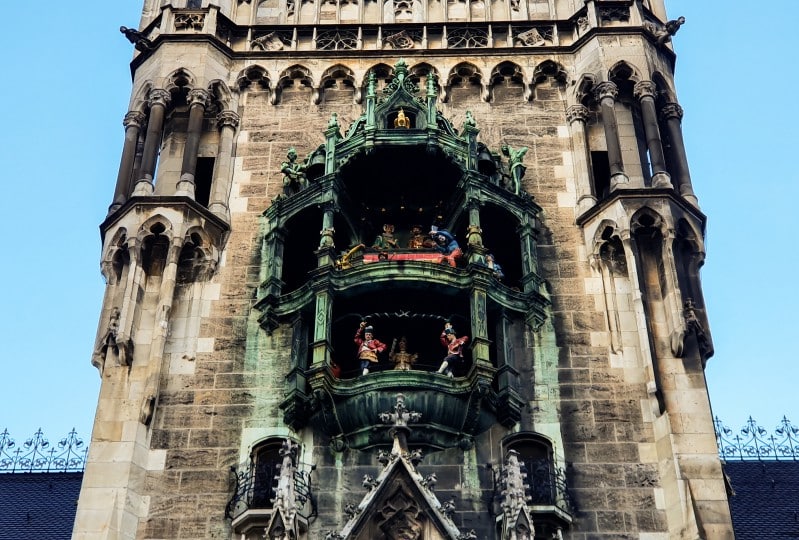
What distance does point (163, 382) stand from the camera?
22.3 metres

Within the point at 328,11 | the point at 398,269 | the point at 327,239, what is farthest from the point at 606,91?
the point at 328,11

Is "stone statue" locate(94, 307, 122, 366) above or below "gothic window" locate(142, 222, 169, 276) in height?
below

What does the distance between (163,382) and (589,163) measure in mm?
8407

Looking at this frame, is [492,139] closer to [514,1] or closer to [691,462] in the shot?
[514,1]

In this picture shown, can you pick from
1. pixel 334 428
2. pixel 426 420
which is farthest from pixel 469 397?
pixel 334 428

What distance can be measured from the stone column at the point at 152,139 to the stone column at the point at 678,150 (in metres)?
8.89

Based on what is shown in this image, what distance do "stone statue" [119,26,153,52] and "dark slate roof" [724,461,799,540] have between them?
13.2m

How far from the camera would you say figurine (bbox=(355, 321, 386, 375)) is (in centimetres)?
2222

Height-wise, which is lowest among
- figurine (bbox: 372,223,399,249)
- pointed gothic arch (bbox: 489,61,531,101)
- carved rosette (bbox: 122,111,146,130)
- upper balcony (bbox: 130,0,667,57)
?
figurine (bbox: 372,223,399,249)

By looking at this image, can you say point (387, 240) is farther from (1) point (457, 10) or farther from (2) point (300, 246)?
(1) point (457, 10)

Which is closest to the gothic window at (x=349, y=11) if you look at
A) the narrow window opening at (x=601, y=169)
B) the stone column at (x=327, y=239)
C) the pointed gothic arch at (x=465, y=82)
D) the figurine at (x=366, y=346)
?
the pointed gothic arch at (x=465, y=82)

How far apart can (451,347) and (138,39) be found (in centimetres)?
917

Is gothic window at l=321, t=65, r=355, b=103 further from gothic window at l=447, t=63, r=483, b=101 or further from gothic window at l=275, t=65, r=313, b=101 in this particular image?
gothic window at l=447, t=63, r=483, b=101

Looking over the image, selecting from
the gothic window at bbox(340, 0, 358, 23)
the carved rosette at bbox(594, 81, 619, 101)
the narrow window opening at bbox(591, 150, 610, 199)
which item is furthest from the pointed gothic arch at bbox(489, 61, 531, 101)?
the gothic window at bbox(340, 0, 358, 23)
